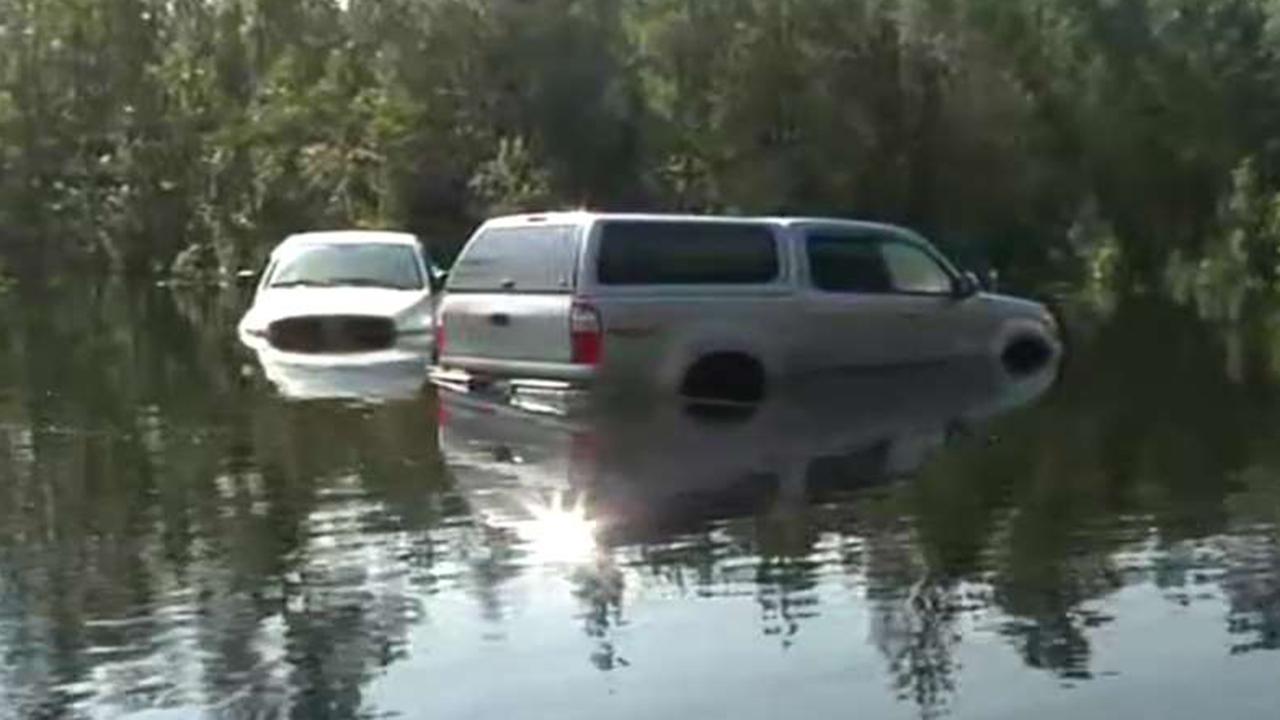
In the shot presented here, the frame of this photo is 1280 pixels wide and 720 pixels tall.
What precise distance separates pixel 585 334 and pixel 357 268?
10.7 m

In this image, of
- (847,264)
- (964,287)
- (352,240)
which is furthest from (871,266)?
(352,240)

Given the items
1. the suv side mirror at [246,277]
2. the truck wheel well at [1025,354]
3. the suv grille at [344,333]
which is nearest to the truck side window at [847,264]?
the truck wheel well at [1025,354]

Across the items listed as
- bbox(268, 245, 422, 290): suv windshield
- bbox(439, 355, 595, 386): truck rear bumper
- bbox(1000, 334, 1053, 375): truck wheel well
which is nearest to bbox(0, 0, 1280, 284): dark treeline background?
bbox(268, 245, 422, 290): suv windshield

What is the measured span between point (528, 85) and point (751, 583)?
1988 inches

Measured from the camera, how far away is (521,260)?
74.0 feet

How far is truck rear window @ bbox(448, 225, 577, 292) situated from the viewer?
22.2m

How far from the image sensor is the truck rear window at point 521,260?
22.2m

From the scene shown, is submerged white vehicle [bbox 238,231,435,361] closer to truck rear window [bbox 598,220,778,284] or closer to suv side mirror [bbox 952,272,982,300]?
truck rear window [bbox 598,220,778,284]

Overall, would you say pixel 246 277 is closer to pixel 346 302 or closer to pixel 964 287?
pixel 346 302

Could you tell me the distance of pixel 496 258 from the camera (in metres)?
22.8

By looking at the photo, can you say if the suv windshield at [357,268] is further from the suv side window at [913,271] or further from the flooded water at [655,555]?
the suv side window at [913,271]

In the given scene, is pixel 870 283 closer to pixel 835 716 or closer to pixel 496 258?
pixel 496 258

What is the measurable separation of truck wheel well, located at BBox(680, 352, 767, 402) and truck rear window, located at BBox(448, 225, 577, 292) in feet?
4.61

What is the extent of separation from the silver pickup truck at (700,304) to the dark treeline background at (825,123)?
29578mm
